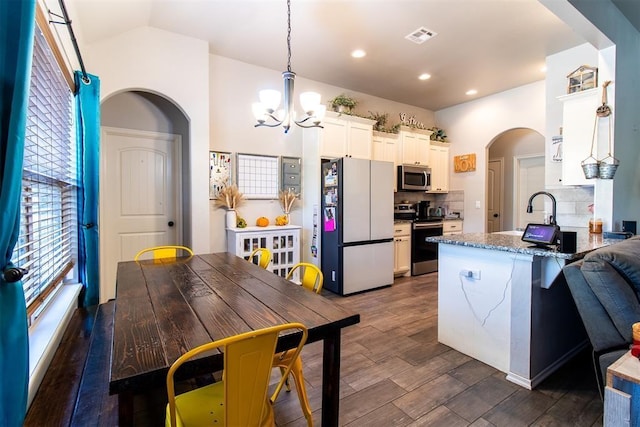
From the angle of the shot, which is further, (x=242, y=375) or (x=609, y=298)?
(x=609, y=298)

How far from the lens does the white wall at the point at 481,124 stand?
462 centimetres

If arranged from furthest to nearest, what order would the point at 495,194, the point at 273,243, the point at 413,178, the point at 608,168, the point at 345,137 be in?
the point at 495,194 → the point at 413,178 → the point at 345,137 → the point at 273,243 → the point at 608,168

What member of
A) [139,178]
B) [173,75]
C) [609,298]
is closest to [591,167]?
[609,298]

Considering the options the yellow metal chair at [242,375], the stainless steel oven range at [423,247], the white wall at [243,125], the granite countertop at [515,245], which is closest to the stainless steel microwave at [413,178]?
the stainless steel oven range at [423,247]

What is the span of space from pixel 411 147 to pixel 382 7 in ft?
8.88

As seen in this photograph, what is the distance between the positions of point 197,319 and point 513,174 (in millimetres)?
6703

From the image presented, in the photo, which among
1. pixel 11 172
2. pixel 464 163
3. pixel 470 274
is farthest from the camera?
pixel 464 163

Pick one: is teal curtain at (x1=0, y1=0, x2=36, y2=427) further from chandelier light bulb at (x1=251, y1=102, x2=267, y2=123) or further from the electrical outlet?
the electrical outlet

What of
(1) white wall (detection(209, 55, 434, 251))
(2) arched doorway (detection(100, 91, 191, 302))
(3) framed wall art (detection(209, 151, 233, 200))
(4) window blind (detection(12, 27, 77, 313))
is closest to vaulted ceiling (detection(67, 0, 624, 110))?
(1) white wall (detection(209, 55, 434, 251))

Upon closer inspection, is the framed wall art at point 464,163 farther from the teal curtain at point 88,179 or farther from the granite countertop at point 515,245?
the teal curtain at point 88,179

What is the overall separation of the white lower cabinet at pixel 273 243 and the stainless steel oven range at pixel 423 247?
194 cm

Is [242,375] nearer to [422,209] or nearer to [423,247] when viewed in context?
[423,247]

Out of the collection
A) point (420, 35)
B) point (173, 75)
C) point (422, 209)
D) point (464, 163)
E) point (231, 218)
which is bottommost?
point (231, 218)

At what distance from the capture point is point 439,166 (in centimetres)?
566
